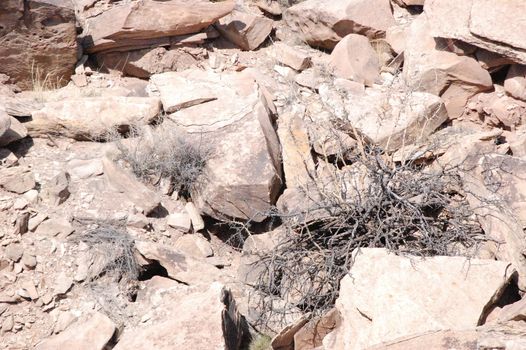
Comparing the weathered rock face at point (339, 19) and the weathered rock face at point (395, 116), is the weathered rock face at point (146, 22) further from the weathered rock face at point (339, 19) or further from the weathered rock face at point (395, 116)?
the weathered rock face at point (395, 116)

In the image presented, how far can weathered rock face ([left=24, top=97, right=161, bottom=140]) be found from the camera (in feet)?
19.3

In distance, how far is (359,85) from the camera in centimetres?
642

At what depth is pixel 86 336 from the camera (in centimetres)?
443

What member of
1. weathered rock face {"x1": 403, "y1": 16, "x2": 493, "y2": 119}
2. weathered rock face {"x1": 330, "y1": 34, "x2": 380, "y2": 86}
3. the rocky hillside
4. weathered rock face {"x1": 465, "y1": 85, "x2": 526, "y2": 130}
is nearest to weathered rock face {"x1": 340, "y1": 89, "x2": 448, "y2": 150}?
the rocky hillside

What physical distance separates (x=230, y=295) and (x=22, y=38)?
300cm

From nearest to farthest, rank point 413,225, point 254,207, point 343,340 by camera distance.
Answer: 1. point 343,340
2. point 413,225
3. point 254,207

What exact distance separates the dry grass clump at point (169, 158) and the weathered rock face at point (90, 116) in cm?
20

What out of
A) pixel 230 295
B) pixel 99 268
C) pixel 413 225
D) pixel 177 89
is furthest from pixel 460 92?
pixel 99 268

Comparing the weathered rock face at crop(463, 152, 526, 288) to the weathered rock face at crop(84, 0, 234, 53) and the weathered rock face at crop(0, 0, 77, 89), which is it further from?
the weathered rock face at crop(0, 0, 77, 89)

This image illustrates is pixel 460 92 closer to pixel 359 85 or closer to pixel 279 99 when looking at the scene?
pixel 359 85

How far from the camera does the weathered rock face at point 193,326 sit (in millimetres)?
4203

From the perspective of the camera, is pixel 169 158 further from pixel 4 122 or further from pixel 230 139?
pixel 4 122

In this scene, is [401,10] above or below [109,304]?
above

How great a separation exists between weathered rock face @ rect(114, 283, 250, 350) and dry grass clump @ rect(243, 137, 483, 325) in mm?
464
